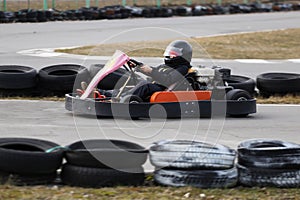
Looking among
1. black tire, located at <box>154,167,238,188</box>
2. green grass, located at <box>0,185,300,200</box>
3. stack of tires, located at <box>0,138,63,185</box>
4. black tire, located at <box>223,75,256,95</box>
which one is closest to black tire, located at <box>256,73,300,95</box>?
black tire, located at <box>223,75,256,95</box>

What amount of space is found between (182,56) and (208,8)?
22352mm

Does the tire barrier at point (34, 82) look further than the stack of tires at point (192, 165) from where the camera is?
Yes

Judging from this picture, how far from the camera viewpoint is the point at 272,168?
19.3 ft

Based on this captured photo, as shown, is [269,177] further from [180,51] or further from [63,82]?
[63,82]

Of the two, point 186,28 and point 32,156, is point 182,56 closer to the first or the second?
point 32,156

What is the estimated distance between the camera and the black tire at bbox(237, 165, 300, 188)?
587cm

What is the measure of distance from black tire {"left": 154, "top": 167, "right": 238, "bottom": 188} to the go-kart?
2.73m

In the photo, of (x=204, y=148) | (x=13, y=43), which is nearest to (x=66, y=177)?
(x=204, y=148)

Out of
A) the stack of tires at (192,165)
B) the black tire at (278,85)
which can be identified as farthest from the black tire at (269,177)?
the black tire at (278,85)

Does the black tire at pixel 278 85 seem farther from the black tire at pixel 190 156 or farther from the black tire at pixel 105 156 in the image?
the black tire at pixel 105 156

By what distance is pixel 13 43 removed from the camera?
1839cm

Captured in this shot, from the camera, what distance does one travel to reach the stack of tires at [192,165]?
18.8 feet

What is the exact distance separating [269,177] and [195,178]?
24.1 inches

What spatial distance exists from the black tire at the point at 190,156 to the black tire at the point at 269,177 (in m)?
0.18
